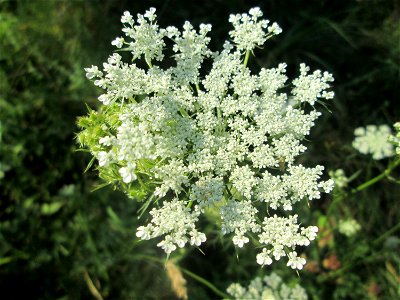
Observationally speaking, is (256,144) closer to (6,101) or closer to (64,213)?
(64,213)

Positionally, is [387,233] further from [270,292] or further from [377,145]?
[270,292]

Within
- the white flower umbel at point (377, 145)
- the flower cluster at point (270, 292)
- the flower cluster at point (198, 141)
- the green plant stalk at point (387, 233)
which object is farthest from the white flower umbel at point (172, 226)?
the green plant stalk at point (387, 233)

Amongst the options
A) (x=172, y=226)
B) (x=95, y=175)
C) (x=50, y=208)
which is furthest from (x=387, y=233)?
(x=50, y=208)

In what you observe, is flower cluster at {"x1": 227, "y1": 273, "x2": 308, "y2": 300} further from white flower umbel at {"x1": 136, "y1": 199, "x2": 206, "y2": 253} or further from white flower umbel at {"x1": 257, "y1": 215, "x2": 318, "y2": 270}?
white flower umbel at {"x1": 136, "y1": 199, "x2": 206, "y2": 253}

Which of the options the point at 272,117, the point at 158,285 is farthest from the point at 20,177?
the point at 272,117

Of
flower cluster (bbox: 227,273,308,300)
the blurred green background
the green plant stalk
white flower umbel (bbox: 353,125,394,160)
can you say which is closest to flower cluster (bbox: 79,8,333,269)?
flower cluster (bbox: 227,273,308,300)
